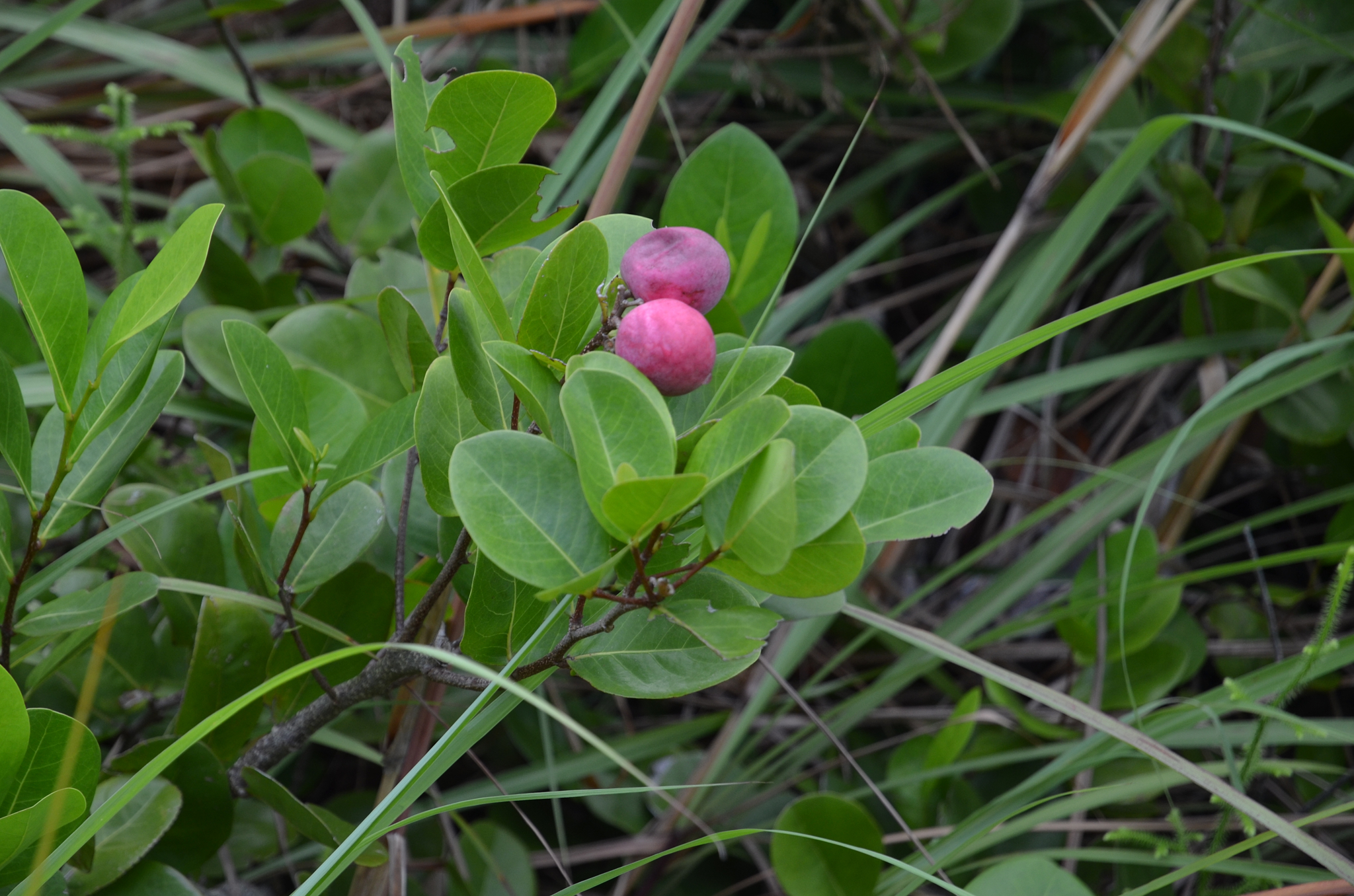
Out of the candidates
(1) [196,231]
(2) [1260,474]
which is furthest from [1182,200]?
(1) [196,231]

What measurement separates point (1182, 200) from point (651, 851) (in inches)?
38.9

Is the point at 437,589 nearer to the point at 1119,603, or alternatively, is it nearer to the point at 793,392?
the point at 793,392

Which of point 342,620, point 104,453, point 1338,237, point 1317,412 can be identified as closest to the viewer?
point 104,453

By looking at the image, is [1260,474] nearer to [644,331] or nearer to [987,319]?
[987,319]

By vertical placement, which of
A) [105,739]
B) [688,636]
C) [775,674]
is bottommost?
[105,739]

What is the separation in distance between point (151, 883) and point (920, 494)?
1.88 feet

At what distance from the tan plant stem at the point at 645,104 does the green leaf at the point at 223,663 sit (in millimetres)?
403

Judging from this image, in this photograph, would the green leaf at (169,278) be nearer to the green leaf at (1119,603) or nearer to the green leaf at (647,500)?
the green leaf at (647,500)

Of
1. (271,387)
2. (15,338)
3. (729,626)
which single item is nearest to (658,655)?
(729,626)

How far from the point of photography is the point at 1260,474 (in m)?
1.31

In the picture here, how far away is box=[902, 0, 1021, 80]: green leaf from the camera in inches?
49.9

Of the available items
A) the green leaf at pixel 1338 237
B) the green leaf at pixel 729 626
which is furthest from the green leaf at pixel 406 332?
the green leaf at pixel 1338 237

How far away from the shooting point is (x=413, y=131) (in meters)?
0.55

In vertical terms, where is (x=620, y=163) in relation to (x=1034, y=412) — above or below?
above
